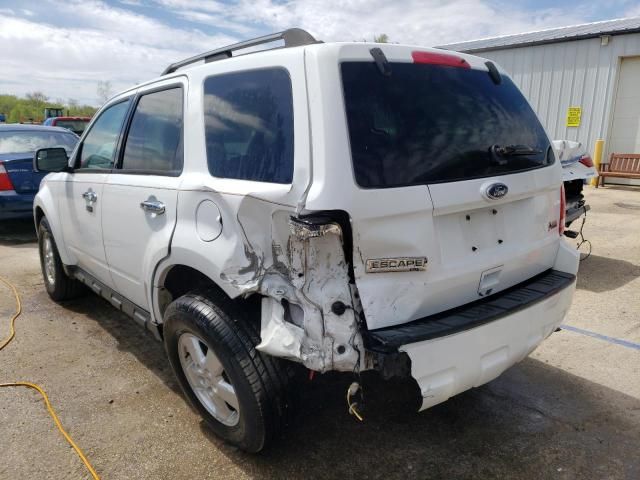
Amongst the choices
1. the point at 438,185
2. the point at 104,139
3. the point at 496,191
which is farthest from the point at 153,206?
the point at 496,191

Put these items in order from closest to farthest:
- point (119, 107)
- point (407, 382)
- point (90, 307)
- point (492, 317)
Result: point (492, 317) < point (407, 382) < point (119, 107) < point (90, 307)

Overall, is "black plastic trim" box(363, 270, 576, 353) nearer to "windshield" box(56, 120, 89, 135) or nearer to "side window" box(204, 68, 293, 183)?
"side window" box(204, 68, 293, 183)

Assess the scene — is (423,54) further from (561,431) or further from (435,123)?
(561,431)

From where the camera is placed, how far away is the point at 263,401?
7.41 feet

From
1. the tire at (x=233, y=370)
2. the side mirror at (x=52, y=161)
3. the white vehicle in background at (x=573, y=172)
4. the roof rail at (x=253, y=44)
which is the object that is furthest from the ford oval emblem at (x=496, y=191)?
the white vehicle in background at (x=573, y=172)

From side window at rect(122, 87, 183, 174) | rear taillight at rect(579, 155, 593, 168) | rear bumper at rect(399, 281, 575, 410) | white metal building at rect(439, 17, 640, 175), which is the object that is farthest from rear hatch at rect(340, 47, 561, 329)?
white metal building at rect(439, 17, 640, 175)

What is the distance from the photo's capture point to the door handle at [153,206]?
274cm

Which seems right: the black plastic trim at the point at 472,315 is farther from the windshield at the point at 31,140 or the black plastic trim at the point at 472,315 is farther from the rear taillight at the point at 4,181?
the windshield at the point at 31,140

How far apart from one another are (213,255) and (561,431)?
6.91ft

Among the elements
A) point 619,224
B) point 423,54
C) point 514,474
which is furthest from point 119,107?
point 619,224

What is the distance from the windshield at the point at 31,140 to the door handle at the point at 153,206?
19.8 feet

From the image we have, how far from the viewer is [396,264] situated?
2.06m

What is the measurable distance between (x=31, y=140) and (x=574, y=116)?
12.5m

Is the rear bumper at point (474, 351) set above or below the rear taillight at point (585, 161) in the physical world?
below
